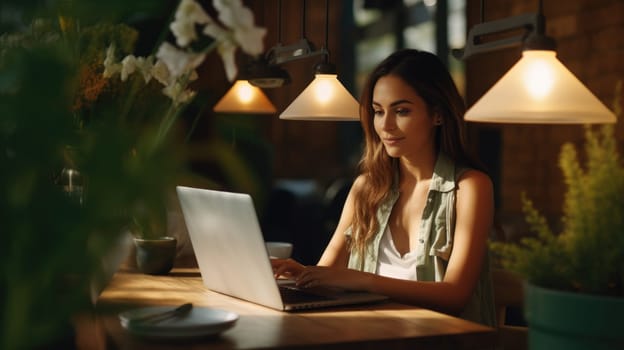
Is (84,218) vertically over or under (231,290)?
over

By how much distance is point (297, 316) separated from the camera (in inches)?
68.1

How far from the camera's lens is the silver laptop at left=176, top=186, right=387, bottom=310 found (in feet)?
5.64

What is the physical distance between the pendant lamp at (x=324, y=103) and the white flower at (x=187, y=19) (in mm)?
1345

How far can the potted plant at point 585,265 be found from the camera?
1.08 m

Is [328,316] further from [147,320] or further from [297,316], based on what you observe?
[147,320]

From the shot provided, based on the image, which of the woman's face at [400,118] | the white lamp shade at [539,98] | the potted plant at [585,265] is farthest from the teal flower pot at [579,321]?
the woman's face at [400,118]

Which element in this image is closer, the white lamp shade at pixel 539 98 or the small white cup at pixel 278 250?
the white lamp shade at pixel 539 98

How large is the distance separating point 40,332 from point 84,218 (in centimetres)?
10

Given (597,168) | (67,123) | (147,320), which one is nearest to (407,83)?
(147,320)

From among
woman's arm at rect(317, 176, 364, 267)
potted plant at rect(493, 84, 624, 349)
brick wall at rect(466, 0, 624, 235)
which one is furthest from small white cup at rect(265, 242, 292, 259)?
brick wall at rect(466, 0, 624, 235)

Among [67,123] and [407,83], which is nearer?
[67,123]

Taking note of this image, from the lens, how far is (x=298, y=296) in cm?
189

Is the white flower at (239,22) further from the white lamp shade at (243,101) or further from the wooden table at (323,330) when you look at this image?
the white lamp shade at (243,101)

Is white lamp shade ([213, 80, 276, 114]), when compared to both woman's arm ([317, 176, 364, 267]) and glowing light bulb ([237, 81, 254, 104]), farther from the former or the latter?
woman's arm ([317, 176, 364, 267])
